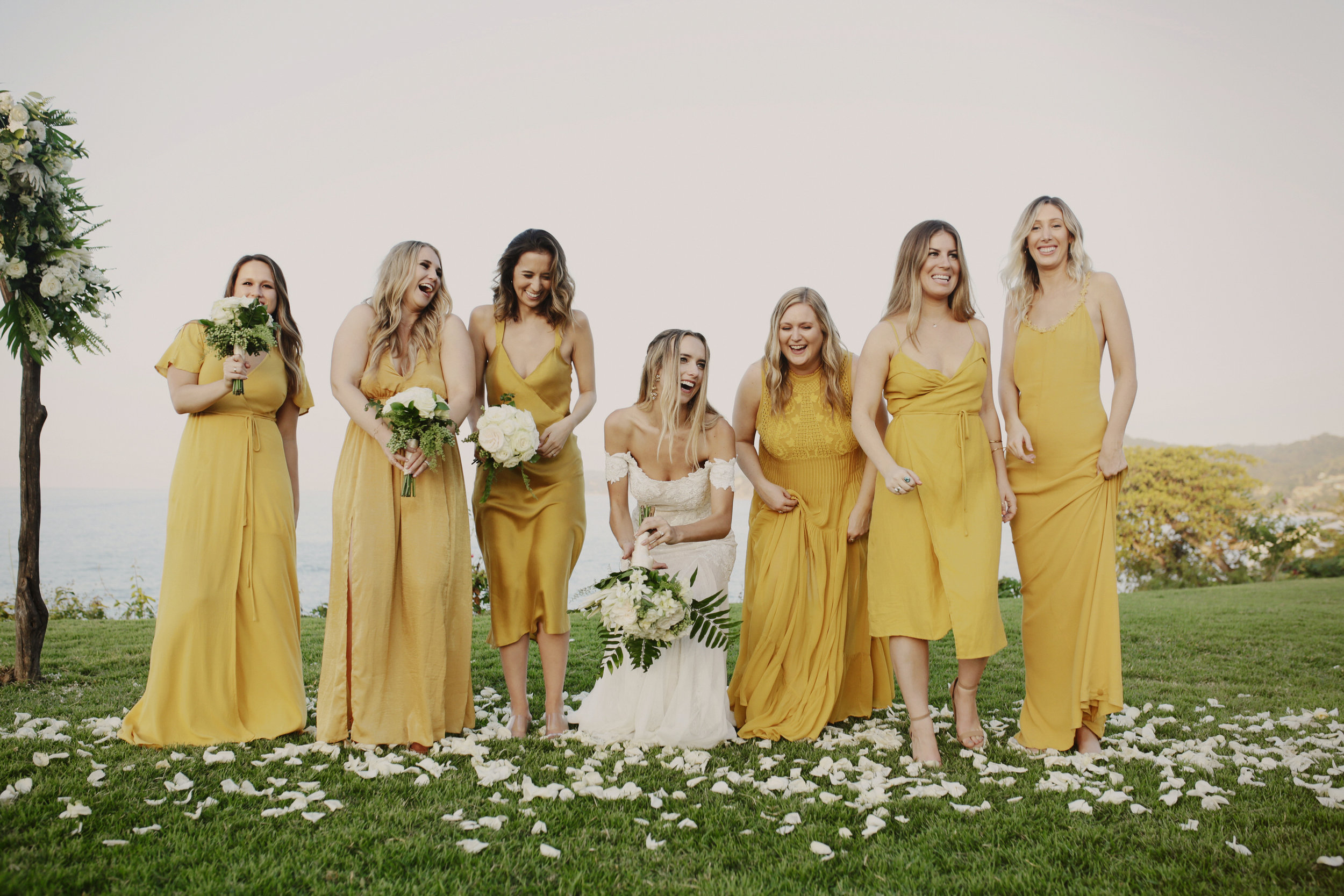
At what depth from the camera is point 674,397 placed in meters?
5.05

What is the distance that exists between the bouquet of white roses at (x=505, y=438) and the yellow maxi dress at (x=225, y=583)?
134 cm

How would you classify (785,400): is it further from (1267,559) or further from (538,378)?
(1267,559)

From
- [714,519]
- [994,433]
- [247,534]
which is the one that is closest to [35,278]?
[247,534]

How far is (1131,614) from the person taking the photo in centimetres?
1041

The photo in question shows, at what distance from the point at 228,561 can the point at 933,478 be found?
3945 mm

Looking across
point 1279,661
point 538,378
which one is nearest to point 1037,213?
point 538,378

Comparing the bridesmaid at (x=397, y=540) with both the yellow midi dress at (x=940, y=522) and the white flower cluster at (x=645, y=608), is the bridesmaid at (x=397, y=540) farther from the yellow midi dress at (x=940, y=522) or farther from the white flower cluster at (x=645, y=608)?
the yellow midi dress at (x=940, y=522)

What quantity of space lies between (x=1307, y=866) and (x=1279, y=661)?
5542 millimetres

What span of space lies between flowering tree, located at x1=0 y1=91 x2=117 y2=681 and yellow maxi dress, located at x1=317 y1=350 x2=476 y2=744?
284 cm

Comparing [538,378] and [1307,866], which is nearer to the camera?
[1307,866]

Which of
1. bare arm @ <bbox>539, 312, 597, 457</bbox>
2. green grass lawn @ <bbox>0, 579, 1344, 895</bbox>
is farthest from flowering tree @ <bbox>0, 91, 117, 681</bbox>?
bare arm @ <bbox>539, 312, 597, 457</bbox>

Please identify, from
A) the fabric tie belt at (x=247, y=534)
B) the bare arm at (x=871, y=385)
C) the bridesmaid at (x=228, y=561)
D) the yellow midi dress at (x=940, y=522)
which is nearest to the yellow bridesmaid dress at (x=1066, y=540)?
the yellow midi dress at (x=940, y=522)

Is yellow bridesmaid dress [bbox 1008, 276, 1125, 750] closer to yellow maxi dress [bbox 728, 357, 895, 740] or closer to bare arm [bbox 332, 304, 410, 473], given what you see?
yellow maxi dress [bbox 728, 357, 895, 740]

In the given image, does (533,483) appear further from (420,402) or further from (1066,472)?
(1066,472)
